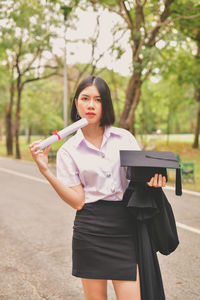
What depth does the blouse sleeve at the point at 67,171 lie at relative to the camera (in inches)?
91.0

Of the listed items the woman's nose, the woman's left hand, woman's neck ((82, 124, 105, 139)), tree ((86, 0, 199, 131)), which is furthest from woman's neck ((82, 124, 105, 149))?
tree ((86, 0, 199, 131))

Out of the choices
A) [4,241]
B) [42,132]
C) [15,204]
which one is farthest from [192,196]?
[42,132]

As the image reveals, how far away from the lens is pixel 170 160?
2148 millimetres

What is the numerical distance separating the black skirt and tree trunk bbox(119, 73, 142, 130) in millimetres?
13995

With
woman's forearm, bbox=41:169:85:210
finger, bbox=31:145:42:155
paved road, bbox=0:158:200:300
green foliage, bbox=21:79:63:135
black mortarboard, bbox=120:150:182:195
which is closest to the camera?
finger, bbox=31:145:42:155

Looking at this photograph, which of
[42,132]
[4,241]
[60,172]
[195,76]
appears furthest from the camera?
[42,132]

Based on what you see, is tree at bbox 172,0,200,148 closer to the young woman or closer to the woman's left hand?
the young woman

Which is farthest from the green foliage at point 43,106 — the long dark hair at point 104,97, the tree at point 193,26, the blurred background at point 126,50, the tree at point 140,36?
the long dark hair at point 104,97

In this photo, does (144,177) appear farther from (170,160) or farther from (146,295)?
(146,295)

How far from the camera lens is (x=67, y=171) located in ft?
7.62

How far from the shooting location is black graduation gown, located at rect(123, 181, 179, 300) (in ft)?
7.22

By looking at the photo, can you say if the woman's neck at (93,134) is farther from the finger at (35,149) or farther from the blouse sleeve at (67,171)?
the finger at (35,149)

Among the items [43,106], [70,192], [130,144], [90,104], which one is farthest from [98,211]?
[43,106]

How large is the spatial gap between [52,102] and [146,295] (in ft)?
156
